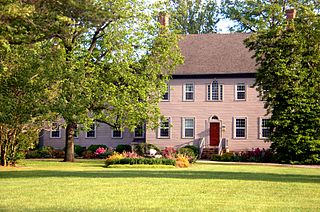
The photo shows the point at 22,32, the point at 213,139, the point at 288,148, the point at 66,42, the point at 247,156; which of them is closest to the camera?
the point at 22,32

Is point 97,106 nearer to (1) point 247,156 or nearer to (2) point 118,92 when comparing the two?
(2) point 118,92

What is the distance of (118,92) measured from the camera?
3506 cm

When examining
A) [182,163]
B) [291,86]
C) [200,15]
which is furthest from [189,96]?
[200,15]

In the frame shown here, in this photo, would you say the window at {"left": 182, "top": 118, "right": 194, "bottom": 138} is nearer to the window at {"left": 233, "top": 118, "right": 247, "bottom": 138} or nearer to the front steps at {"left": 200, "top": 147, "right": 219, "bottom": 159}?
the front steps at {"left": 200, "top": 147, "right": 219, "bottom": 159}

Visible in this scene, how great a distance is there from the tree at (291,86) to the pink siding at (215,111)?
6.07 m

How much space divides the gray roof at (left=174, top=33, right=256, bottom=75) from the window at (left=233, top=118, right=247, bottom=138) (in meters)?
3.47

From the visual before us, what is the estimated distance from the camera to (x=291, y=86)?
37.5 meters

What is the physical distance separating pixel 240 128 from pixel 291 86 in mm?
7739

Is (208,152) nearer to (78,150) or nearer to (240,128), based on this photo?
(240,128)

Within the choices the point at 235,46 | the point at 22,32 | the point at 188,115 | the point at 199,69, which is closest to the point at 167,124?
the point at 188,115

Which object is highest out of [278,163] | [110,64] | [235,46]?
[235,46]

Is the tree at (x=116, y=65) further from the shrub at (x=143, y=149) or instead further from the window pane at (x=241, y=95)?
the window pane at (x=241, y=95)

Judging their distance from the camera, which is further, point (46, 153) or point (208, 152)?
point (46, 153)

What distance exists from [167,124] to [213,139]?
11.8 ft
